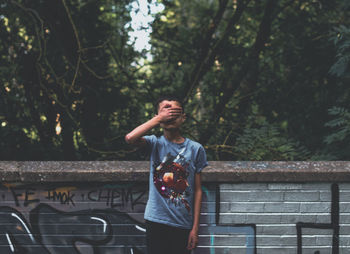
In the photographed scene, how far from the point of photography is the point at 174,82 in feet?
17.2

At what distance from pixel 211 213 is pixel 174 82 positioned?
2.75 meters

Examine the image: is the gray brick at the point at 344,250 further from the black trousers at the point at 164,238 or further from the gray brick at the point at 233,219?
the black trousers at the point at 164,238

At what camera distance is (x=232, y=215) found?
2.92 meters

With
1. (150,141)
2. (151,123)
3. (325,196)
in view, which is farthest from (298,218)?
(151,123)

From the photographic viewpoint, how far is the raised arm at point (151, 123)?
2.25m

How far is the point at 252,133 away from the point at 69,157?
2248mm

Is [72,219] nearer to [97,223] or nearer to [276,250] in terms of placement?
[97,223]

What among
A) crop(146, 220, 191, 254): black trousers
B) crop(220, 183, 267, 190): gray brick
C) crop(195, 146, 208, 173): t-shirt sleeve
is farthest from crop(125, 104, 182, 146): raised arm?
crop(220, 183, 267, 190): gray brick

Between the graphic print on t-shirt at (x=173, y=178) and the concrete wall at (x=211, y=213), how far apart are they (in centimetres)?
52

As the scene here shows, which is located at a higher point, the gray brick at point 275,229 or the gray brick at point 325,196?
the gray brick at point 325,196

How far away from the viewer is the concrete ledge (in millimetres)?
2809

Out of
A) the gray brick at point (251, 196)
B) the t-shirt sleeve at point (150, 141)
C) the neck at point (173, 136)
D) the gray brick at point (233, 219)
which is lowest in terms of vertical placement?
the gray brick at point (233, 219)

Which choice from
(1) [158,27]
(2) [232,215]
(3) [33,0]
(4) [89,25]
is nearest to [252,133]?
(2) [232,215]

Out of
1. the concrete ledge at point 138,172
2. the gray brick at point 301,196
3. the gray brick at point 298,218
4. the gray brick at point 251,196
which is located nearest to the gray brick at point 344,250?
the gray brick at point 298,218
